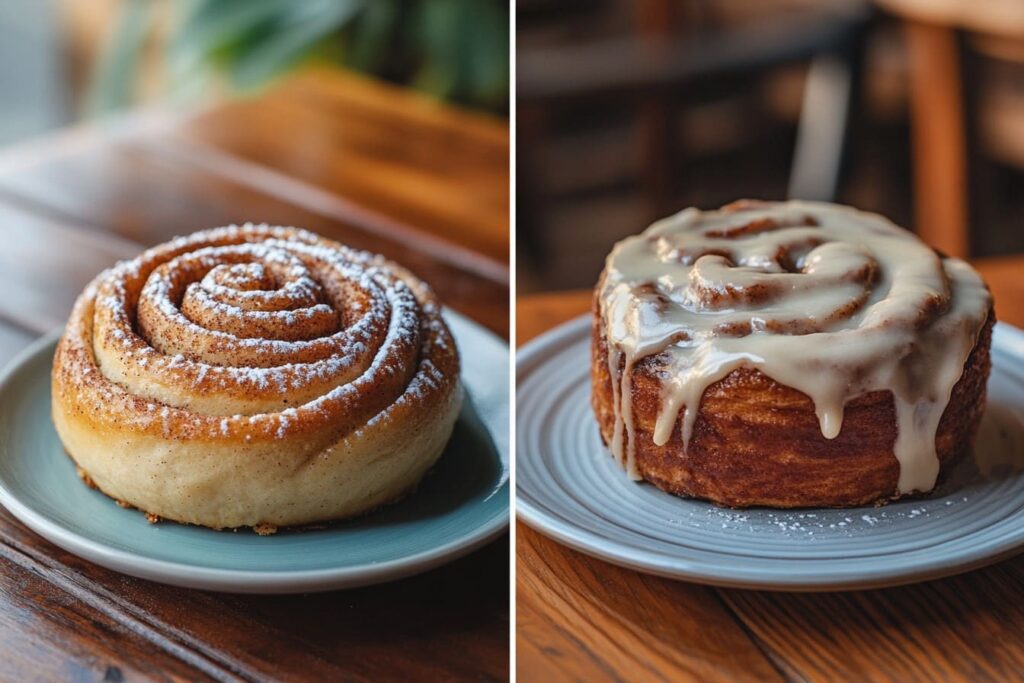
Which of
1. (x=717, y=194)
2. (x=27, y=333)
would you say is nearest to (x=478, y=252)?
(x=27, y=333)

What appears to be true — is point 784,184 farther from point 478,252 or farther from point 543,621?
point 543,621

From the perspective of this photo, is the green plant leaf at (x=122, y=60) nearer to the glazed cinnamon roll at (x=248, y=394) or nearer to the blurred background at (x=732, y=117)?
the blurred background at (x=732, y=117)

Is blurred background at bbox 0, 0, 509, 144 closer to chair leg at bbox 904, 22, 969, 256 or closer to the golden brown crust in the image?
chair leg at bbox 904, 22, 969, 256

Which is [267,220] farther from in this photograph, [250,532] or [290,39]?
[290,39]

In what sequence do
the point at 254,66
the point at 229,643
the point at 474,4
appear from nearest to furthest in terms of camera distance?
1. the point at 229,643
2. the point at 254,66
3. the point at 474,4

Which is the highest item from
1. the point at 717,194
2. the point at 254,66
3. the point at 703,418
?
the point at 703,418

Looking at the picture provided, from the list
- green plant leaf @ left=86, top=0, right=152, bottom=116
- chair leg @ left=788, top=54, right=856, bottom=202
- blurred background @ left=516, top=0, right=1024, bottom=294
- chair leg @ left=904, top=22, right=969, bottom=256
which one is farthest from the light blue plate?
chair leg @ left=788, top=54, right=856, bottom=202
